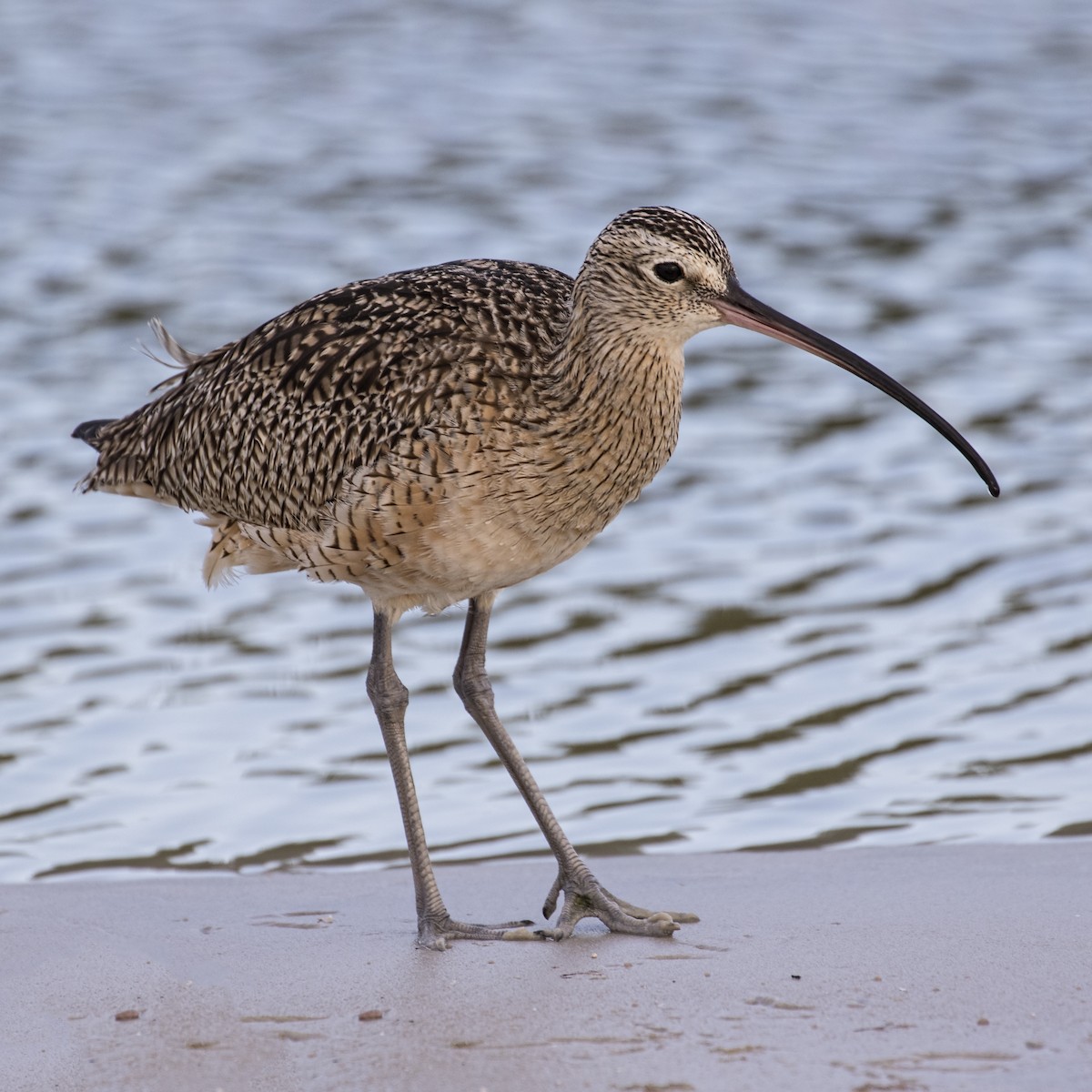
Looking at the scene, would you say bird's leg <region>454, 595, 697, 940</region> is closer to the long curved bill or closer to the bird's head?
the bird's head

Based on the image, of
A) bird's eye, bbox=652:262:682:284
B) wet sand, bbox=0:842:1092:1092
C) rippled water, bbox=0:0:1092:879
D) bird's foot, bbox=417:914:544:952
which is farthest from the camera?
rippled water, bbox=0:0:1092:879

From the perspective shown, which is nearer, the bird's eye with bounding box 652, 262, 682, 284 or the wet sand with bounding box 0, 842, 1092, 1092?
the wet sand with bounding box 0, 842, 1092, 1092

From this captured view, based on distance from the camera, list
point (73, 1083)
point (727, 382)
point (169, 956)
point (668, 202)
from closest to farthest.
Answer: point (73, 1083)
point (169, 956)
point (727, 382)
point (668, 202)

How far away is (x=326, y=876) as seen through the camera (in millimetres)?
5469

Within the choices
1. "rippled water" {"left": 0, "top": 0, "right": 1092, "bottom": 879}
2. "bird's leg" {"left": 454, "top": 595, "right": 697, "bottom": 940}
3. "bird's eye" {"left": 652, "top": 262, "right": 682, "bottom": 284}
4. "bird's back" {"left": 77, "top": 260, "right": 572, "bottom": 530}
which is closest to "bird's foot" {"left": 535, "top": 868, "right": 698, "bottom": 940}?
"bird's leg" {"left": 454, "top": 595, "right": 697, "bottom": 940}

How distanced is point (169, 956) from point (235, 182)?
943cm

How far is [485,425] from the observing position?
486cm

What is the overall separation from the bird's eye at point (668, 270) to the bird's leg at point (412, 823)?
1164 millimetres

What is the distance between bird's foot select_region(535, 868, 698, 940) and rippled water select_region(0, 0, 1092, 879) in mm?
807

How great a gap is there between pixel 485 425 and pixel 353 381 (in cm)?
44

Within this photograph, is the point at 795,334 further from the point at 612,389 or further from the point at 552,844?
the point at 552,844

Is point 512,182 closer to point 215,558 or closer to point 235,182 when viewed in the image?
point 235,182

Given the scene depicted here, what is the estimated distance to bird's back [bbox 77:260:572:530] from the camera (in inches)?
194

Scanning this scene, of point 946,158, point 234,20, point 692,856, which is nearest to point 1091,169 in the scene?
point 946,158
